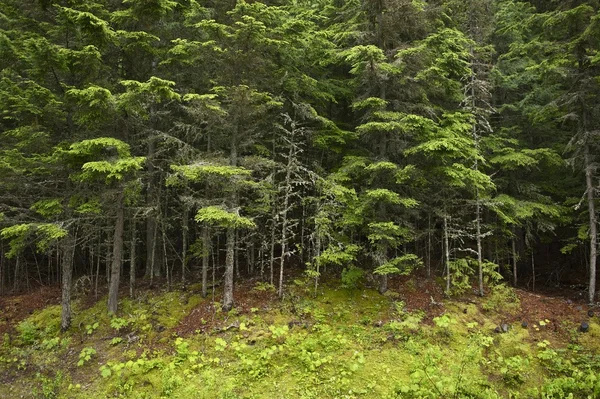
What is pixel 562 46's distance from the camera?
48.4 feet

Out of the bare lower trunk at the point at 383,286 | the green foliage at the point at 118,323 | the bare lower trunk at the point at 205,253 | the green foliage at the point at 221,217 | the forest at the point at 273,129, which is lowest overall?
the green foliage at the point at 118,323

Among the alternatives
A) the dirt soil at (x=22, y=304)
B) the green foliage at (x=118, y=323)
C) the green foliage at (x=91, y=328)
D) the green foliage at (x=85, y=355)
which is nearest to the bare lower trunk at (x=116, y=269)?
the green foliage at (x=91, y=328)

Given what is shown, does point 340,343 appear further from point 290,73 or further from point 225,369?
point 290,73

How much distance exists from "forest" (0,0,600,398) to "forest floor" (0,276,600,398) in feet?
1.69

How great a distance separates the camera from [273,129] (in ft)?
54.9

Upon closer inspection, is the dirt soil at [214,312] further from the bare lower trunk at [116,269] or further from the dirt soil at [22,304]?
the dirt soil at [22,304]

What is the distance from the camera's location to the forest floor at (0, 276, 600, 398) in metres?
10.0

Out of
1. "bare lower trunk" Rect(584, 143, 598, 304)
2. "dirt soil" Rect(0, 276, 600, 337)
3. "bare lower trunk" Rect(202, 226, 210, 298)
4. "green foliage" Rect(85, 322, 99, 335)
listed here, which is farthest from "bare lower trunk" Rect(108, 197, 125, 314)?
"bare lower trunk" Rect(584, 143, 598, 304)

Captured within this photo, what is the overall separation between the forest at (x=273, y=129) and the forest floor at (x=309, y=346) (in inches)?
20.2

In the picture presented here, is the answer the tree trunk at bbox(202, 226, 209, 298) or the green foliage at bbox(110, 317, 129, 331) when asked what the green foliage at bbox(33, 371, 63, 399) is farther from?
the tree trunk at bbox(202, 226, 209, 298)

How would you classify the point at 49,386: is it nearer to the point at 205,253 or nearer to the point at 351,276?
the point at 205,253

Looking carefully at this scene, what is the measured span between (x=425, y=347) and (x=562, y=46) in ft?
41.9

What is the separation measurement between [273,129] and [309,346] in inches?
369

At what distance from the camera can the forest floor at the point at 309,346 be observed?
10.0 metres
